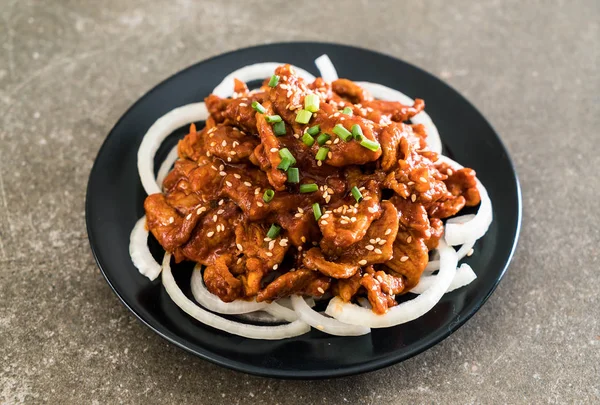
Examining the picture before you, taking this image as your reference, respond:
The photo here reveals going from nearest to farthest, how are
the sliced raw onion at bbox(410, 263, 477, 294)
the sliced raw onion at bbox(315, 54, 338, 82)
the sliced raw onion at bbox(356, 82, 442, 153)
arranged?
the sliced raw onion at bbox(410, 263, 477, 294)
the sliced raw onion at bbox(356, 82, 442, 153)
the sliced raw onion at bbox(315, 54, 338, 82)

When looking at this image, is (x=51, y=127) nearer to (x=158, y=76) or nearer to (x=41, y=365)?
(x=158, y=76)

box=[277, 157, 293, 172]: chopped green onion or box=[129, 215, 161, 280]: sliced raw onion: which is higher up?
box=[277, 157, 293, 172]: chopped green onion

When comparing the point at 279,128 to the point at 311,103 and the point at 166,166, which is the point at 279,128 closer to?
the point at 311,103

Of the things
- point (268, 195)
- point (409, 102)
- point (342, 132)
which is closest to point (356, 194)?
point (342, 132)

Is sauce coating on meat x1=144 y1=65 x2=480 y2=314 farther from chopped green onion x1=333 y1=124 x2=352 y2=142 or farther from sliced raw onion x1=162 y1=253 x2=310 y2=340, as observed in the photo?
sliced raw onion x1=162 y1=253 x2=310 y2=340

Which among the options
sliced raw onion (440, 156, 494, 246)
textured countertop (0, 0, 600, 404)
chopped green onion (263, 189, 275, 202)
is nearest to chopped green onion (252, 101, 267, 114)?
chopped green onion (263, 189, 275, 202)
